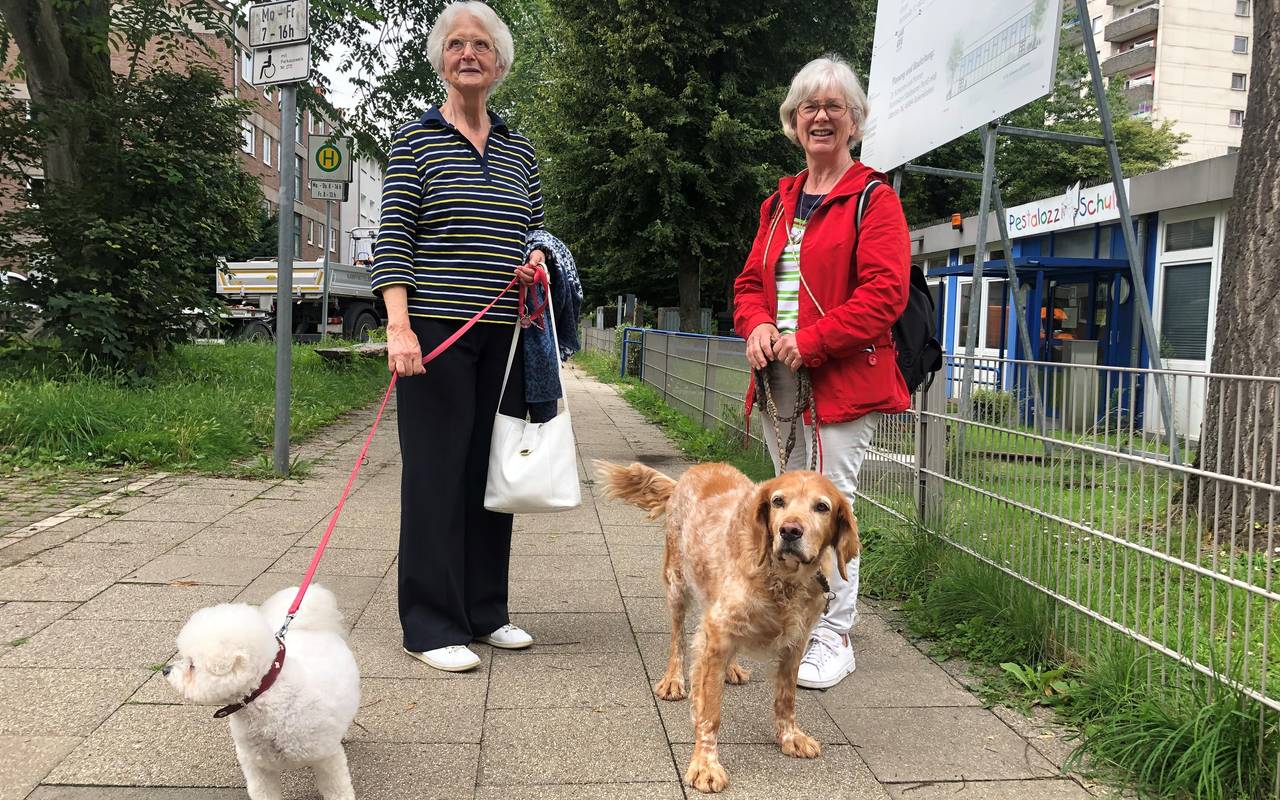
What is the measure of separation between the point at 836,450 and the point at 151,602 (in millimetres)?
3055

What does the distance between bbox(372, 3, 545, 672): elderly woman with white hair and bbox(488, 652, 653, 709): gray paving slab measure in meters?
0.17

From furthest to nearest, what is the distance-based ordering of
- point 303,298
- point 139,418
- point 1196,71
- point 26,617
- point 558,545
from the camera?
point 1196,71 < point 303,298 < point 139,418 < point 558,545 < point 26,617

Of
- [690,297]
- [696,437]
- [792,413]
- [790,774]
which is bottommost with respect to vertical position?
[790,774]

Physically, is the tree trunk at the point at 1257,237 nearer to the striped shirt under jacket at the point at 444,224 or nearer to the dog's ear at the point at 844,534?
the dog's ear at the point at 844,534

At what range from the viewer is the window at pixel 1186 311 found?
43.6 feet

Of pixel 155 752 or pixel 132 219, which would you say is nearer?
pixel 155 752

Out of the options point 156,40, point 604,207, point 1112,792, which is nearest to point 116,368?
point 156,40

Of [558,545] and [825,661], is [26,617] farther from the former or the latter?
[825,661]

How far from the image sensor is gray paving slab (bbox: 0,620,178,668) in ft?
10.8

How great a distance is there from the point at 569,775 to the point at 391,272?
6.03 ft

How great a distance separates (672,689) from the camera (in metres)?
3.24

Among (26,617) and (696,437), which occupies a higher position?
(696,437)

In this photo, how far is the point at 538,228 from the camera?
3.73 meters

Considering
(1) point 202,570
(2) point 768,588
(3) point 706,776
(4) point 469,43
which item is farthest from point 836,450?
(1) point 202,570
